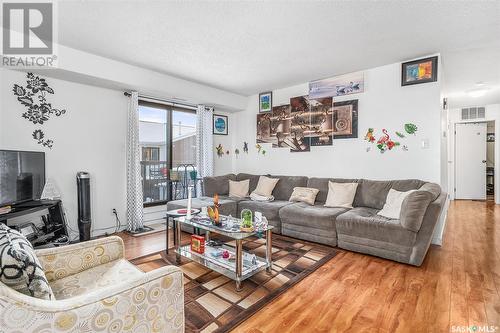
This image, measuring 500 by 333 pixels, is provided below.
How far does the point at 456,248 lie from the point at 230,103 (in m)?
4.24

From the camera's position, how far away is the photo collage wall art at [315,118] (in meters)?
4.03

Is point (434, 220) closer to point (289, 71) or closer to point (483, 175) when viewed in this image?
point (289, 71)

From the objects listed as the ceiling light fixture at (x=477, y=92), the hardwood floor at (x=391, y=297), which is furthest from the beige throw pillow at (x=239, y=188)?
the ceiling light fixture at (x=477, y=92)

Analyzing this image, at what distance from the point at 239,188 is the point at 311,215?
1694 mm

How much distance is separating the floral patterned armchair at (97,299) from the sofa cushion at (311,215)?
7.57ft

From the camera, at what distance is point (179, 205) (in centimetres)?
383

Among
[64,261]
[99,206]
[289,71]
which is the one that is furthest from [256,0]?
[99,206]

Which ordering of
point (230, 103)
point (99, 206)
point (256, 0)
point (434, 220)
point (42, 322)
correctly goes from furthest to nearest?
point (230, 103) → point (99, 206) → point (434, 220) → point (256, 0) → point (42, 322)

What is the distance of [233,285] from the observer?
2.23 meters

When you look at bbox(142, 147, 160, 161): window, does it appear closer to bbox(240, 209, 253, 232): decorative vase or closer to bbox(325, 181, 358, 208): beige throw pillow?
bbox(240, 209, 253, 232): decorative vase

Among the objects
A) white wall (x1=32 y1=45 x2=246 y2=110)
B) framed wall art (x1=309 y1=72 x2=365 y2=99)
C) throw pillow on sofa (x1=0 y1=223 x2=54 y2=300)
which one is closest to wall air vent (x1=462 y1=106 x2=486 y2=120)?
framed wall art (x1=309 y1=72 x2=365 y2=99)

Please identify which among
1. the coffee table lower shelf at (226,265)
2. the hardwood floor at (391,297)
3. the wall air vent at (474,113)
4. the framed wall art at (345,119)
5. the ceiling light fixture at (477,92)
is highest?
the ceiling light fixture at (477,92)

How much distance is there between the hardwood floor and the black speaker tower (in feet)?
8.68

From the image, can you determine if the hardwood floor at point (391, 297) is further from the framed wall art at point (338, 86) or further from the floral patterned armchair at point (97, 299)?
the framed wall art at point (338, 86)
